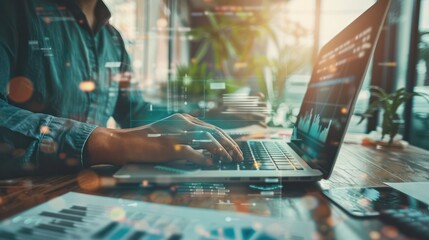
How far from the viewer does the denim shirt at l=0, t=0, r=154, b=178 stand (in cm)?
60

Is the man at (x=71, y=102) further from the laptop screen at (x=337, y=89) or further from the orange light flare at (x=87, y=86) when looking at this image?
the laptop screen at (x=337, y=89)

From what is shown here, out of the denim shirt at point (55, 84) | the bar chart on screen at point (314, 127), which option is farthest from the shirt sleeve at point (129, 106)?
the bar chart on screen at point (314, 127)

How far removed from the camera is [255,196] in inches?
19.1

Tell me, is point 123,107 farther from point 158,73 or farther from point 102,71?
point 158,73

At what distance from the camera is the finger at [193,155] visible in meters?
0.57

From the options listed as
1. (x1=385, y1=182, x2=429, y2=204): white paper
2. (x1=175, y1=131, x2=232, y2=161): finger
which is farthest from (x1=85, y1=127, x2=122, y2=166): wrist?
(x1=385, y1=182, x2=429, y2=204): white paper

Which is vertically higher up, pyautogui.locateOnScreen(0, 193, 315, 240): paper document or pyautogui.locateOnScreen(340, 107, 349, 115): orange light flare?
pyautogui.locateOnScreen(340, 107, 349, 115): orange light flare

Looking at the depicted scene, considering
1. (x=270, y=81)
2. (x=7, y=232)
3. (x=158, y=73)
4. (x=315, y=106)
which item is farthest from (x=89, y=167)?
(x=158, y=73)

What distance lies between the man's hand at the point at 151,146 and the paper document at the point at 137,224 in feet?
0.62

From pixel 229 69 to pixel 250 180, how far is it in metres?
4.34

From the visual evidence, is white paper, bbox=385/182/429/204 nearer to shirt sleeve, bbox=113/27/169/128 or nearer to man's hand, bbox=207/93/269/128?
man's hand, bbox=207/93/269/128

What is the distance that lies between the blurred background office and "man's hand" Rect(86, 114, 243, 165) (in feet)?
0.88

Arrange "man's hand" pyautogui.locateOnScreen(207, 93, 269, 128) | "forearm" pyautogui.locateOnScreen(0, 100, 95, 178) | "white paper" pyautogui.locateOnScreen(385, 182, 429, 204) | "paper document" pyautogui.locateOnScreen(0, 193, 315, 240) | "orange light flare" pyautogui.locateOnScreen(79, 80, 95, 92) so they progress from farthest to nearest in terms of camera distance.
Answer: "man's hand" pyautogui.locateOnScreen(207, 93, 269, 128) < "orange light flare" pyautogui.locateOnScreen(79, 80, 95, 92) < "forearm" pyautogui.locateOnScreen(0, 100, 95, 178) < "white paper" pyautogui.locateOnScreen(385, 182, 429, 204) < "paper document" pyautogui.locateOnScreen(0, 193, 315, 240)

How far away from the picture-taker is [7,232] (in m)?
0.32
